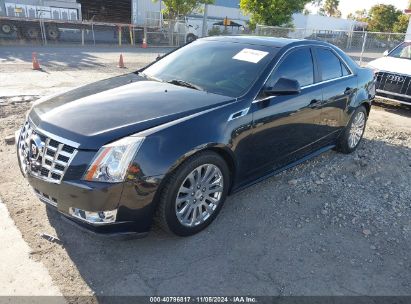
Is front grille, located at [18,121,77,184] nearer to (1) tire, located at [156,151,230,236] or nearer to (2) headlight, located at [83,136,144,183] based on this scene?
(2) headlight, located at [83,136,144,183]

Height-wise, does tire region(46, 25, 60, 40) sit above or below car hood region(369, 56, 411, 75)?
below

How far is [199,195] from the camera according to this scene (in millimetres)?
3348

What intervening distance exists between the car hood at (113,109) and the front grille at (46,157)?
8cm

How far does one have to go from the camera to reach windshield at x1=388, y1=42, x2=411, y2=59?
31.2 feet

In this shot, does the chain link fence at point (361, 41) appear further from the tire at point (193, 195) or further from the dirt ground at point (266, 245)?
the tire at point (193, 195)

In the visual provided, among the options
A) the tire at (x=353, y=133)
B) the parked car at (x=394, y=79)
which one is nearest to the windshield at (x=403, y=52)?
the parked car at (x=394, y=79)

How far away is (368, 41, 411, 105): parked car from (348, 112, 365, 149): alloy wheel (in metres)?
3.29

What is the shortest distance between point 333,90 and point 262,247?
8.20ft

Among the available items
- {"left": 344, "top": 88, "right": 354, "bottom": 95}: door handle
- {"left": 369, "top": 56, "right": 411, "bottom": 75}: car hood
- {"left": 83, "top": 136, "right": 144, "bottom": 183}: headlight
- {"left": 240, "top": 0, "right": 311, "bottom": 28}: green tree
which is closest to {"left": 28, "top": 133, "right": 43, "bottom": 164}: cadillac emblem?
{"left": 83, "top": 136, "right": 144, "bottom": 183}: headlight

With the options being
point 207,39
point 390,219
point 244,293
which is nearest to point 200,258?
point 244,293

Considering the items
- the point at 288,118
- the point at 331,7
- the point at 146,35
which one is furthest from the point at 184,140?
the point at 331,7

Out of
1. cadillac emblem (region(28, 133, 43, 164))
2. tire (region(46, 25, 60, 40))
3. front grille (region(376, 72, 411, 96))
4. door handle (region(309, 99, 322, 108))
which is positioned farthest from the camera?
tire (region(46, 25, 60, 40))

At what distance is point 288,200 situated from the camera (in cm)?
421

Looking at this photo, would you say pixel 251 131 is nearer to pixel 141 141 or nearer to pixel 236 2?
pixel 141 141
